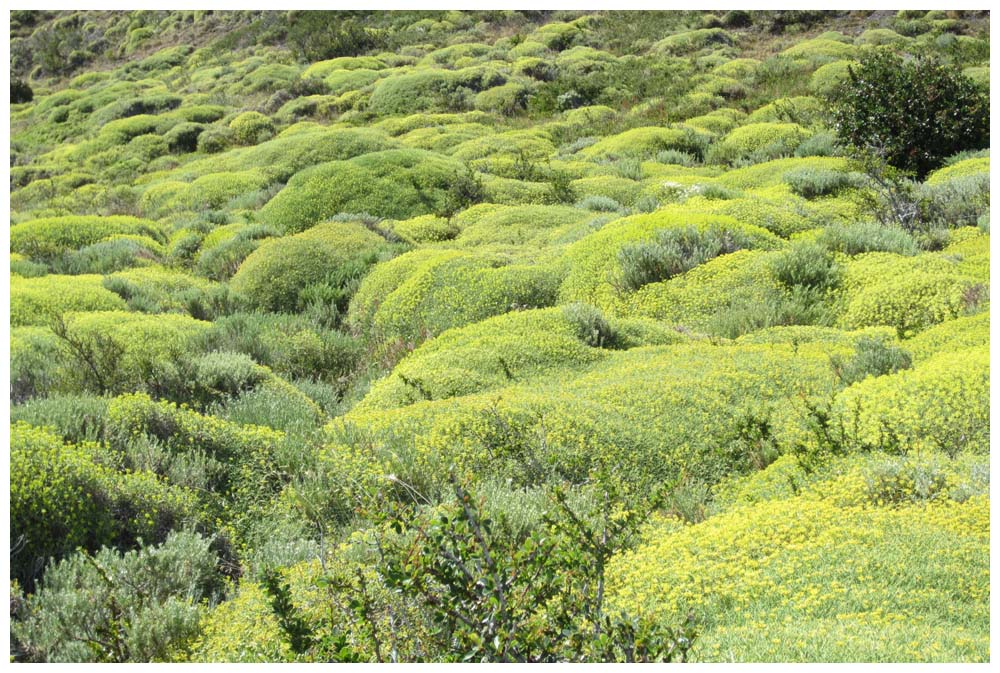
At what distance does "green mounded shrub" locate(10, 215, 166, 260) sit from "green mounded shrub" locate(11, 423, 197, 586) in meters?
8.84

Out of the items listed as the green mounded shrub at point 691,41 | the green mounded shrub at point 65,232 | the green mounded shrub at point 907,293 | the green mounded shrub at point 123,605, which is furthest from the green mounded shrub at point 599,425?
the green mounded shrub at point 691,41

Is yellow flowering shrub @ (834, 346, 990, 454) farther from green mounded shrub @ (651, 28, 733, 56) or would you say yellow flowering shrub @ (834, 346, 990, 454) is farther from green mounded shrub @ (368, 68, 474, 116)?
green mounded shrub @ (651, 28, 733, 56)

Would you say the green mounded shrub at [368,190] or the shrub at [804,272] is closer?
the shrub at [804,272]

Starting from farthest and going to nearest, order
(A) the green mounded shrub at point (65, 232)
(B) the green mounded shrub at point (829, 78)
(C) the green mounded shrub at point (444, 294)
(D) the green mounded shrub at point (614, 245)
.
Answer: (B) the green mounded shrub at point (829, 78) < (A) the green mounded shrub at point (65, 232) < (D) the green mounded shrub at point (614, 245) < (C) the green mounded shrub at point (444, 294)

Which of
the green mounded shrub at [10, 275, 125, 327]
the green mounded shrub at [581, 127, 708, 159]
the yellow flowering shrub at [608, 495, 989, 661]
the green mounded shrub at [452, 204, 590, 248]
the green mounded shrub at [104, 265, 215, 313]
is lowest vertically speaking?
the green mounded shrub at [581, 127, 708, 159]

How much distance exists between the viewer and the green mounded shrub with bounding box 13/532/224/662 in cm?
348

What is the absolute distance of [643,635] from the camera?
2572 millimetres

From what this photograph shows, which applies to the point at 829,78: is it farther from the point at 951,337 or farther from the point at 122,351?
the point at 122,351

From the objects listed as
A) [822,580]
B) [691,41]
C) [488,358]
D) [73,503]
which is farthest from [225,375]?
[691,41]

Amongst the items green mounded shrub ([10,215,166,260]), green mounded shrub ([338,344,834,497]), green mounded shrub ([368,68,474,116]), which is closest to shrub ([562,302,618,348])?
green mounded shrub ([338,344,834,497])

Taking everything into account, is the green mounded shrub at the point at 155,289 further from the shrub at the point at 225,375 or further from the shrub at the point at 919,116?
the shrub at the point at 919,116

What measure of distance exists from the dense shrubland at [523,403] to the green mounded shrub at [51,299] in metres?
0.06

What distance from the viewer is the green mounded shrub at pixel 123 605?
3.48m

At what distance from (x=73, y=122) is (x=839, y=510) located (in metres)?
36.8
